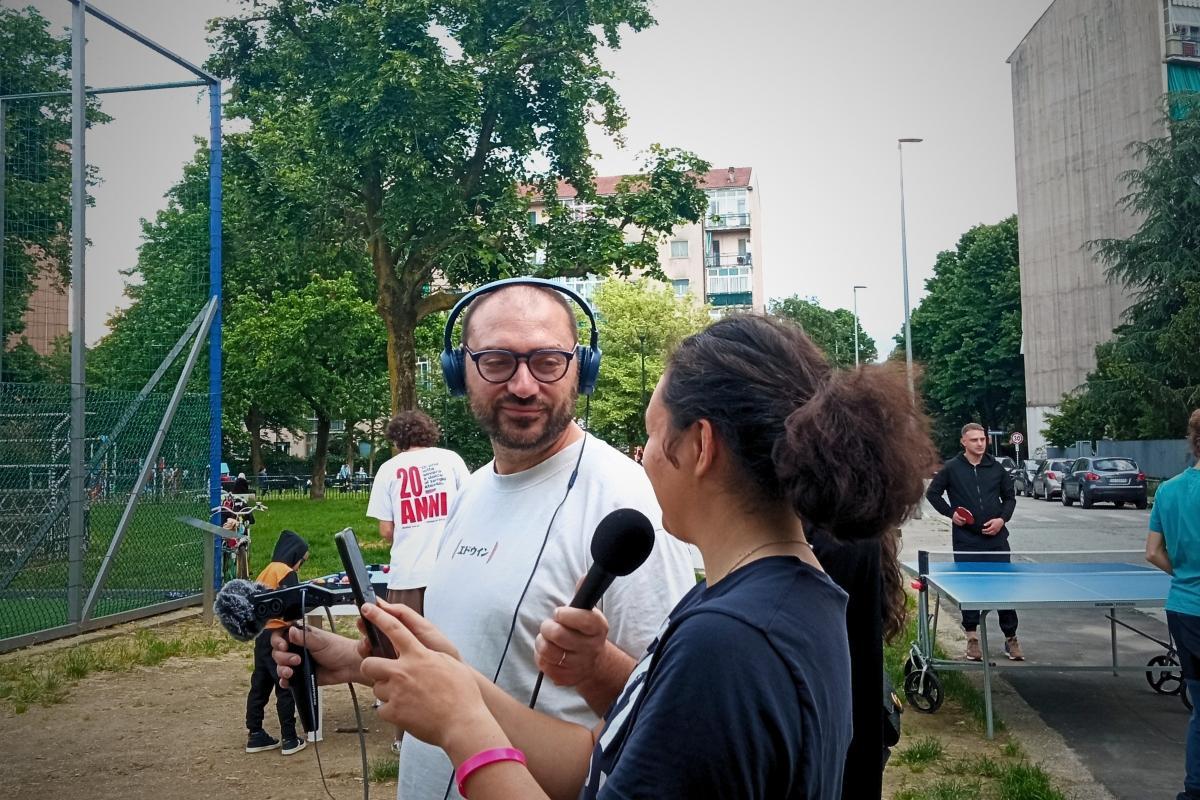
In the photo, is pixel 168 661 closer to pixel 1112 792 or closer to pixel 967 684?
pixel 967 684

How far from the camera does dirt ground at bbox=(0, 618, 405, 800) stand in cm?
580

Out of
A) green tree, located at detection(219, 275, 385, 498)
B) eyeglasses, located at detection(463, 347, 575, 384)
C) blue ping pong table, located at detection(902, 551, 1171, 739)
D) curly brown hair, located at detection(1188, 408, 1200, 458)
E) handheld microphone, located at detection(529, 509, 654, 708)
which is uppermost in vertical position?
green tree, located at detection(219, 275, 385, 498)

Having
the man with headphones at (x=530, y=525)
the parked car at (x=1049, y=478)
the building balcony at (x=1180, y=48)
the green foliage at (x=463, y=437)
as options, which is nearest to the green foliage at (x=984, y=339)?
the building balcony at (x=1180, y=48)

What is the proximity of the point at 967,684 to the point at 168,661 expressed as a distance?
7.28 metres

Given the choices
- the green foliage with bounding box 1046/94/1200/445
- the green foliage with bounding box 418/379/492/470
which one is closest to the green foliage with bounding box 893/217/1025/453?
the green foliage with bounding box 1046/94/1200/445

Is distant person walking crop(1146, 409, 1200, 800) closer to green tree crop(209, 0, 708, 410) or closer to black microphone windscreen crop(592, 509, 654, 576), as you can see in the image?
black microphone windscreen crop(592, 509, 654, 576)

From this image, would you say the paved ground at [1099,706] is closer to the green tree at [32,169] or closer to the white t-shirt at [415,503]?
the white t-shirt at [415,503]

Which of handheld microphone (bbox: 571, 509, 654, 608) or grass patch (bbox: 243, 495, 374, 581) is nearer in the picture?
handheld microphone (bbox: 571, 509, 654, 608)

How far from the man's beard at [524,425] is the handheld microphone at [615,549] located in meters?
0.80

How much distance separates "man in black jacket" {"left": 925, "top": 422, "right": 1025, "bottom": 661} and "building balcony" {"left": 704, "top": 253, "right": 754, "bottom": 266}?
78.0 meters

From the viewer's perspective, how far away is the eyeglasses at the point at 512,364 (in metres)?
2.44

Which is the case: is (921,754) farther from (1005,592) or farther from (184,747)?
(184,747)

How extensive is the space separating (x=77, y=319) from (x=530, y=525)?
9.70 meters

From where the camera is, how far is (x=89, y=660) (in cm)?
889
